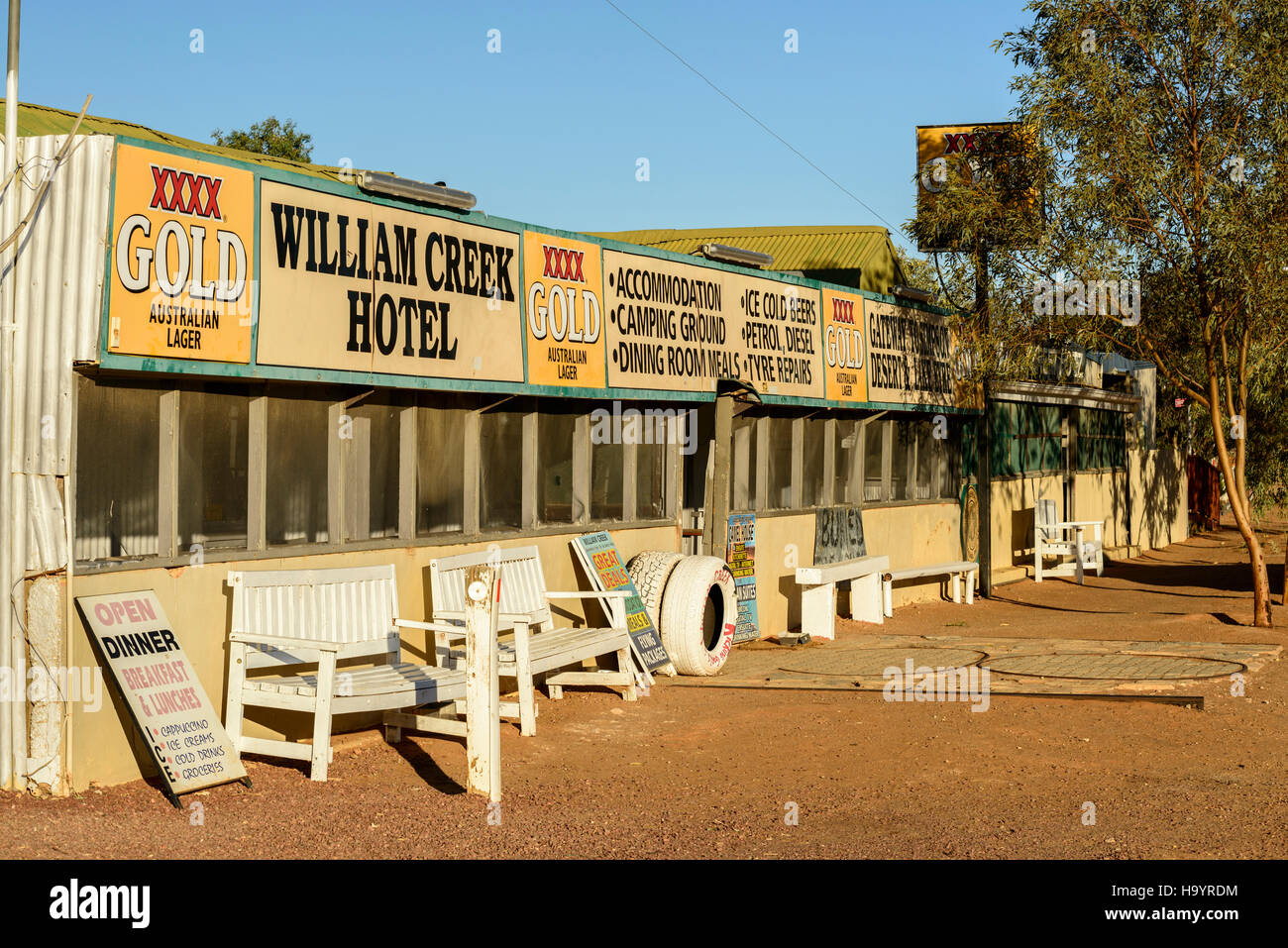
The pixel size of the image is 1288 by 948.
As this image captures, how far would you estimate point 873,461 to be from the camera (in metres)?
16.4

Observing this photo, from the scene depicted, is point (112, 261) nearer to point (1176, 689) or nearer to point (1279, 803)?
point (1279, 803)

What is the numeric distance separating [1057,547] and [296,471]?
14.9 meters

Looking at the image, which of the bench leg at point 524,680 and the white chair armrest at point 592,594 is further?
the white chair armrest at point 592,594

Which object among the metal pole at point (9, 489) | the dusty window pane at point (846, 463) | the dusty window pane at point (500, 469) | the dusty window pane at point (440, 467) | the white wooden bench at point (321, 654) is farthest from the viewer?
the dusty window pane at point (846, 463)

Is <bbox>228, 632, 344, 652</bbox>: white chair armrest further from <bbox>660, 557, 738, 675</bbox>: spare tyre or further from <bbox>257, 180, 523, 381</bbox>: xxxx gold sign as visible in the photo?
<bbox>660, 557, 738, 675</bbox>: spare tyre

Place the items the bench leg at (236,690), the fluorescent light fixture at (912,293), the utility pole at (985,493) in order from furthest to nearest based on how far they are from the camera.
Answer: the utility pole at (985,493) < the fluorescent light fixture at (912,293) < the bench leg at (236,690)

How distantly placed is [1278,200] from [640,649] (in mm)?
8742

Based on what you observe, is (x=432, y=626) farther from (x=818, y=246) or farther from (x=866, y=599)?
(x=818, y=246)

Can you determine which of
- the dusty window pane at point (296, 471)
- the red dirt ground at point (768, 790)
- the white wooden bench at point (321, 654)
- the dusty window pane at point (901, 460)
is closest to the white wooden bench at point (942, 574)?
the dusty window pane at point (901, 460)

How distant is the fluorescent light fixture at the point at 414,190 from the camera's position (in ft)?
27.7

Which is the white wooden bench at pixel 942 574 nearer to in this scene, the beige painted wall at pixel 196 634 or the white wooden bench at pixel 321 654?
the beige painted wall at pixel 196 634

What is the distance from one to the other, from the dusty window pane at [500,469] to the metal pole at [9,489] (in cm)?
386

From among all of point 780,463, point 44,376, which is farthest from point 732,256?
point 44,376

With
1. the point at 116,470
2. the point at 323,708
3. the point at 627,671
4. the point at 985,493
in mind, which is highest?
the point at 116,470
